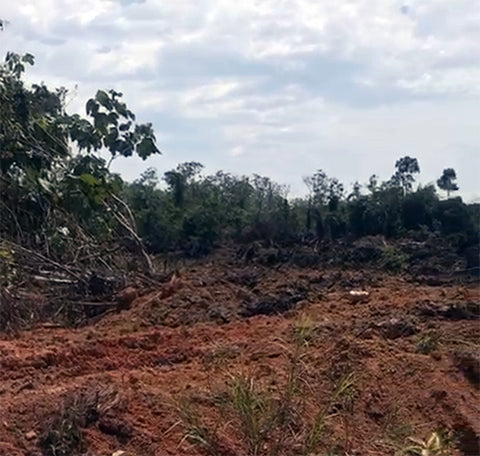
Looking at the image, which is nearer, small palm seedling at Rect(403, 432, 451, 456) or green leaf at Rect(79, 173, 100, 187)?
small palm seedling at Rect(403, 432, 451, 456)

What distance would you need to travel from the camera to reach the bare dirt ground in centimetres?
509

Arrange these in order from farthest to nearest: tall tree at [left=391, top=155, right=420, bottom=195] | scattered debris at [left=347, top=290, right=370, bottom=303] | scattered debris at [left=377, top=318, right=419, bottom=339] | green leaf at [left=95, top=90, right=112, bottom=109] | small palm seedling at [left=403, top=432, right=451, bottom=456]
Result: tall tree at [left=391, top=155, right=420, bottom=195] → green leaf at [left=95, top=90, right=112, bottom=109] → scattered debris at [left=347, top=290, right=370, bottom=303] → scattered debris at [left=377, top=318, right=419, bottom=339] → small palm seedling at [left=403, top=432, right=451, bottom=456]

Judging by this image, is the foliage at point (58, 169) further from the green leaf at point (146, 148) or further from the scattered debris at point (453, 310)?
the scattered debris at point (453, 310)

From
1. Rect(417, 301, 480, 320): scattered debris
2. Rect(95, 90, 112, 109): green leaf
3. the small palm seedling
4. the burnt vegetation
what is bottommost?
the small palm seedling

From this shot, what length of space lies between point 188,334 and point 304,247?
267 inches

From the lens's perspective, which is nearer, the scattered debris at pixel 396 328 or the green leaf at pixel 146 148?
the scattered debris at pixel 396 328

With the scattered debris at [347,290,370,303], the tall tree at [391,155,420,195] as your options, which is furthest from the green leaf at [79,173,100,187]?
the tall tree at [391,155,420,195]

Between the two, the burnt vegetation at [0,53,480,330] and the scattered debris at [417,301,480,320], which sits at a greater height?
the burnt vegetation at [0,53,480,330]

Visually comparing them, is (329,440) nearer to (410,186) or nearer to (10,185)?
(10,185)

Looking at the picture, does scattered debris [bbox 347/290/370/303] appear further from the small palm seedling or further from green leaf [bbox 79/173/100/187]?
the small palm seedling

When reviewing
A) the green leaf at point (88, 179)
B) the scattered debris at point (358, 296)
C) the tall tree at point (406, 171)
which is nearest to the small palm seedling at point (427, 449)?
the scattered debris at point (358, 296)

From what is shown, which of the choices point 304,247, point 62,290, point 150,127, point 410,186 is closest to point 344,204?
point 410,186

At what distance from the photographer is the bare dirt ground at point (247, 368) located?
5.09 metres

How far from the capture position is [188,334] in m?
7.83
